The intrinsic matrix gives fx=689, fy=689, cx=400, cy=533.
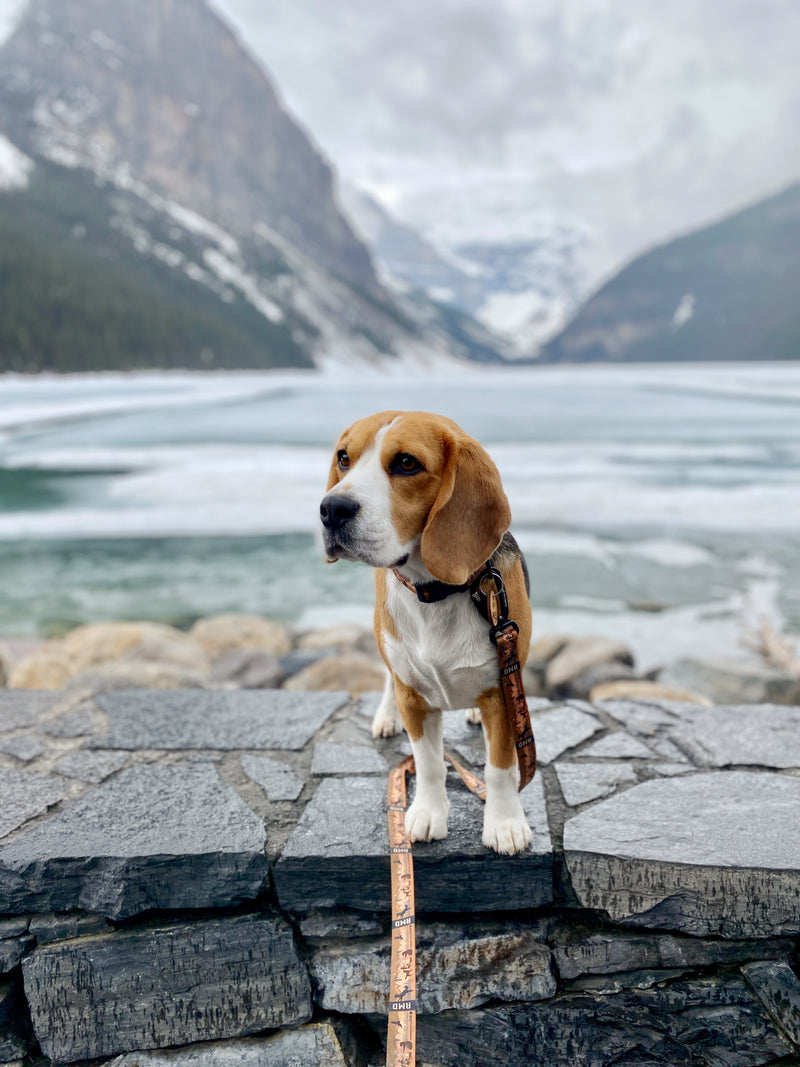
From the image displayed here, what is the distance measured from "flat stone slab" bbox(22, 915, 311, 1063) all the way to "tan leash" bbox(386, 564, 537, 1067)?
35cm

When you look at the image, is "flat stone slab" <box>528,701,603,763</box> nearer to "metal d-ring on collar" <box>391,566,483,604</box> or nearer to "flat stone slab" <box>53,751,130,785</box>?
"metal d-ring on collar" <box>391,566,483,604</box>

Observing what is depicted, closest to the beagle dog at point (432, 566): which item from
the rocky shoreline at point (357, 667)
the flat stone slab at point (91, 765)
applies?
the flat stone slab at point (91, 765)

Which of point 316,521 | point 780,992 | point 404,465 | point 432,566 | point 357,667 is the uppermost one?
point 404,465

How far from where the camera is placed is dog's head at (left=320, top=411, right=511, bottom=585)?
5.75 ft

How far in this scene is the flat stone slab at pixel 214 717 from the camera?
293 cm

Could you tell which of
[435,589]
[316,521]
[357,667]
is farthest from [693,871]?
[316,521]

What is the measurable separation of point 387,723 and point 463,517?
1.44 m

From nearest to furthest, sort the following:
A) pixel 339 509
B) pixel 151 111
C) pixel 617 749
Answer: pixel 339 509 → pixel 617 749 → pixel 151 111

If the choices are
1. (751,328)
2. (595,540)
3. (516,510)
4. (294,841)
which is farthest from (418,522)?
(751,328)

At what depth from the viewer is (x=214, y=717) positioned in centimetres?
315

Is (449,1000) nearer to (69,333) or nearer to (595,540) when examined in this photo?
(595,540)

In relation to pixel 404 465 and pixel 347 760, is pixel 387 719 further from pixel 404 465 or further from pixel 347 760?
pixel 404 465

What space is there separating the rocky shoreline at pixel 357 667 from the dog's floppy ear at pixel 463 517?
3293 mm

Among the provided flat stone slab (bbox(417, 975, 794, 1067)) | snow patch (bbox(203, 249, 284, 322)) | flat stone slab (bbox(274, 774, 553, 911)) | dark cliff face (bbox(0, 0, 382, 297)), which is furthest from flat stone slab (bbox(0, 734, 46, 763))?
dark cliff face (bbox(0, 0, 382, 297))
